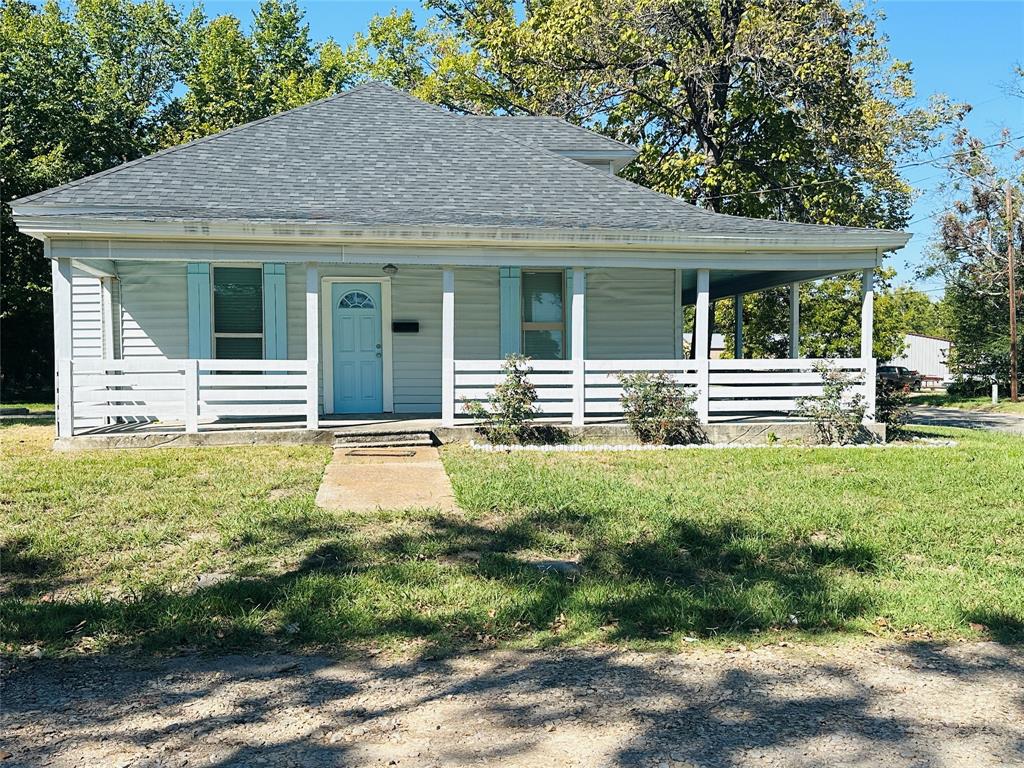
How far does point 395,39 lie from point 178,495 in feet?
95.3

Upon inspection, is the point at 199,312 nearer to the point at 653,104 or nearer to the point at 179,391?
the point at 179,391

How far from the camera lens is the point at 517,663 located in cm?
370

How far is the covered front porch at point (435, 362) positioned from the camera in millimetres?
10289

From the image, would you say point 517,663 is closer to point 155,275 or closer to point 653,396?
point 653,396

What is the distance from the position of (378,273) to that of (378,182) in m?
1.41

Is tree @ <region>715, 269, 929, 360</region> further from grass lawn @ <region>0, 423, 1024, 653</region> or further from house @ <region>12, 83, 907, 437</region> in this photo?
grass lawn @ <region>0, 423, 1024, 653</region>

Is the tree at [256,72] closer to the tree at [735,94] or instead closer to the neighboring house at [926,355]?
the tree at [735,94]

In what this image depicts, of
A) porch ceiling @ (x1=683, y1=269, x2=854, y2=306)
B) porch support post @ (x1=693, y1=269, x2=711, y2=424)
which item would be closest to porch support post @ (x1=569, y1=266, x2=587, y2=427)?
porch support post @ (x1=693, y1=269, x2=711, y2=424)

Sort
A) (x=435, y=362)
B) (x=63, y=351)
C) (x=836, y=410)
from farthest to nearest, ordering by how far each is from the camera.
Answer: (x=435, y=362), (x=836, y=410), (x=63, y=351)

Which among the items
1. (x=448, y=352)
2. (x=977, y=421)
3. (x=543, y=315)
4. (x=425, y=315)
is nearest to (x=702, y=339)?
(x=543, y=315)

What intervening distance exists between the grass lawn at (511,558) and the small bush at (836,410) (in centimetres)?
244

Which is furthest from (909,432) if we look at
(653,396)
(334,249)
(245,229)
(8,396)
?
(8,396)

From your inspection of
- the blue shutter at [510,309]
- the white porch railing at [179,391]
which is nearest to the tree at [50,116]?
the white porch railing at [179,391]

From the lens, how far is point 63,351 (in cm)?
992
